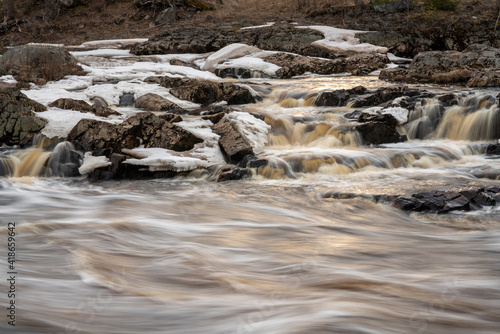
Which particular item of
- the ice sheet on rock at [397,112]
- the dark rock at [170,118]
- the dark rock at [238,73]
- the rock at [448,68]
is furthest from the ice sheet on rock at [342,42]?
the dark rock at [170,118]

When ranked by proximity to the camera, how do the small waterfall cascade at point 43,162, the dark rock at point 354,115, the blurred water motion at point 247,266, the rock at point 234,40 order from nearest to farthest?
the blurred water motion at point 247,266, the small waterfall cascade at point 43,162, the dark rock at point 354,115, the rock at point 234,40

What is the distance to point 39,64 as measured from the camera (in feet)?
43.3

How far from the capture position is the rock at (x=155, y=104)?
10898 millimetres

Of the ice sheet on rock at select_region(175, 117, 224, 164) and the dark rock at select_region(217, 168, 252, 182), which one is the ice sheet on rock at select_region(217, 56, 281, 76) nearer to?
the ice sheet on rock at select_region(175, 117, 224, 164)

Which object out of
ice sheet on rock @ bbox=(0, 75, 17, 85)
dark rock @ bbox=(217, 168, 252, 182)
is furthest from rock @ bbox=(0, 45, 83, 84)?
dark rock @ bbox=(217, 168, 252, 182)

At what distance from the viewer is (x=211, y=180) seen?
723cm

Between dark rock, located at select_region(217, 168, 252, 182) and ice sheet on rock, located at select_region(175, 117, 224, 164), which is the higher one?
ice sheet on rock, located at select_region(175, 117, 224, 164)

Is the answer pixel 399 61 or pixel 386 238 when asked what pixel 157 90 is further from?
pixel 399 61

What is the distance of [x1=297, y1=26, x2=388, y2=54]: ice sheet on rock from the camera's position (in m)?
18.4

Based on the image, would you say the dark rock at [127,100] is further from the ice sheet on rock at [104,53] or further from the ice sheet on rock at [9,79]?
the ice sheet on rock at [104,53]

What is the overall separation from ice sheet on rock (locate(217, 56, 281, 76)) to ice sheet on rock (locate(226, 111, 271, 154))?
23.0 feet

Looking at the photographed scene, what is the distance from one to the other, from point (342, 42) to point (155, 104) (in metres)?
11.0

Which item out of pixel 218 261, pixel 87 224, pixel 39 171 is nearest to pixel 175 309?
pixel 218 261

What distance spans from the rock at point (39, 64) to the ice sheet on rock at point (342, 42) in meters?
9.99
